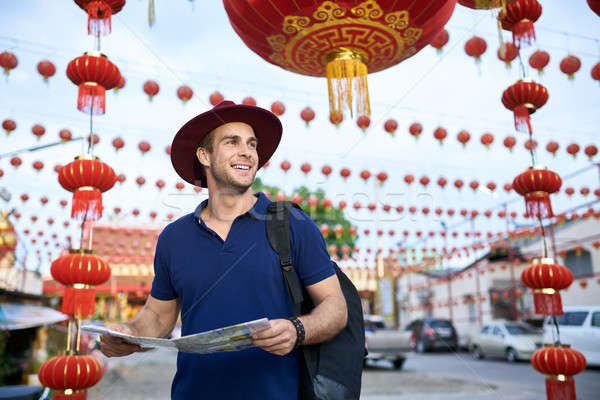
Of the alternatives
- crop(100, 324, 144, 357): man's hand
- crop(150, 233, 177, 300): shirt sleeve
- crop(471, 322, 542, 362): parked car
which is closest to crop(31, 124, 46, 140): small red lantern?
crop(150, 233, 177, 300): shirt sleeve

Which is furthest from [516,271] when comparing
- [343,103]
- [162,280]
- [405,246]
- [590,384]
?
[162,280]

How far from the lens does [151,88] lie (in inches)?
337

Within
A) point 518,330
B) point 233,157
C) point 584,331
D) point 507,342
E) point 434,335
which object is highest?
point 233,157

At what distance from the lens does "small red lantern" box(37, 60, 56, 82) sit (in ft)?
25.3

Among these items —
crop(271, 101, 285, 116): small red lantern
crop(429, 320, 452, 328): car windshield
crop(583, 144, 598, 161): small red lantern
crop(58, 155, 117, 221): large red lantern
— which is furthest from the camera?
crop(429, 320, 452, 328): car windshield

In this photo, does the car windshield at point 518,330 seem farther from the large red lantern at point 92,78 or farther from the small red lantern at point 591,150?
the large red lantern at point 92,78

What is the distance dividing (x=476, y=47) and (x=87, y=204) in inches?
238

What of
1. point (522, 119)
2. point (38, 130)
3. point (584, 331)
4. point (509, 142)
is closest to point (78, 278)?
point (522, 119)

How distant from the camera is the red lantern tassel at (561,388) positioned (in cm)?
473

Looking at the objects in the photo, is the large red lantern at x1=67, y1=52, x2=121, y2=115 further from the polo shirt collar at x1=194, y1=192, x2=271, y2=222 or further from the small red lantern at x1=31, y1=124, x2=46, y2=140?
the small red lantern at x1=31, y1=124, x2=46, y2=140

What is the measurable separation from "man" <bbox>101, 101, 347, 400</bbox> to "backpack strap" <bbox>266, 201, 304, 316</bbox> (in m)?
0.02

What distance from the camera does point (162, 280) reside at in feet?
6.47

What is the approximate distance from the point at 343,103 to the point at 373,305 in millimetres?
28125

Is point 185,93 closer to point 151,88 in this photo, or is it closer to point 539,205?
point 151,88
